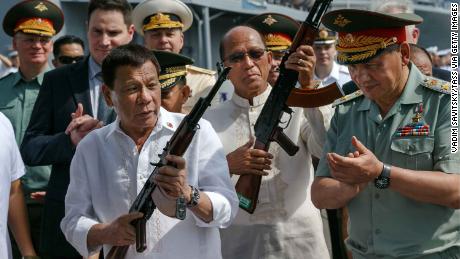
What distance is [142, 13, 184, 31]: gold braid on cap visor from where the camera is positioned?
234 inches

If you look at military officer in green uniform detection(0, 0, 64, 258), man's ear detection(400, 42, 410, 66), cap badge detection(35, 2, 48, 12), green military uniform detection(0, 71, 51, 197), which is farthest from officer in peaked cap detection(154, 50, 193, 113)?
cap badge detection(35, 2, 48, 12)

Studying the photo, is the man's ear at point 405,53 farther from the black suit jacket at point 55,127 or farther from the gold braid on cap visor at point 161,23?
the gold braid on cap visor at point 161,23

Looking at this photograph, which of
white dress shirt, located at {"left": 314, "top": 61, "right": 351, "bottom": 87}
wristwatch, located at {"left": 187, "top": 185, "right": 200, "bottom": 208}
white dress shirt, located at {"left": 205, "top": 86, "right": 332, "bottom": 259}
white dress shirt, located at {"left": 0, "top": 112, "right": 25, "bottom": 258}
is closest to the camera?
wristwatch, located at {"left": 187, "top": 185, "right": 200, "bottom": 208}

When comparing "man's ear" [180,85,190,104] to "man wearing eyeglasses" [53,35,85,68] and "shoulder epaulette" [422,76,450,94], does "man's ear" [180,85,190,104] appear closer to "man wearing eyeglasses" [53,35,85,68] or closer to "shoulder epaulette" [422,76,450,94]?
"shoulder epaulette" [422,76,450,94]

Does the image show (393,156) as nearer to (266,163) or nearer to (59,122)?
(266,163)

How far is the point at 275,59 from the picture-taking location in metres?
6.03

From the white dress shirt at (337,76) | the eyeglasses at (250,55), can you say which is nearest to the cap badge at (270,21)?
the eyeglasses at (250,55)

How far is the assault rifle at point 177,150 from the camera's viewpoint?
3584mm

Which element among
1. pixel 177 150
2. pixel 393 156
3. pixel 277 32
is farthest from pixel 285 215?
pixel 277 32

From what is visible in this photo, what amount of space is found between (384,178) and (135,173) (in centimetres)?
117

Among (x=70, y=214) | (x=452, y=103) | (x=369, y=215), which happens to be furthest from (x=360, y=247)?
(x=70, y=214)

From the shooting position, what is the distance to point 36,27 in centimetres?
667

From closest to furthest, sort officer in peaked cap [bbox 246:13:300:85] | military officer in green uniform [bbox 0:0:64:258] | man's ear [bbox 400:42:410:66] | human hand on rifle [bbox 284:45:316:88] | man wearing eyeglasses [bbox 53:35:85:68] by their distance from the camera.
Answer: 1. man's ear [bbox 400:42:410:66]
2. human hand on rifle [bbox 284:45:316:88]
3. officer in peaked cap [bbox 246:13:300:85]
4. military officer in green uniform [bbox 0:0:64:258]
5. man wearing eyeglasses [bbox 53:35:85:68]

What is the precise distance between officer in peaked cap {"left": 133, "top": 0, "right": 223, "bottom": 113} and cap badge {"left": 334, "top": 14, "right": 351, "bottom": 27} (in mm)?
2036
